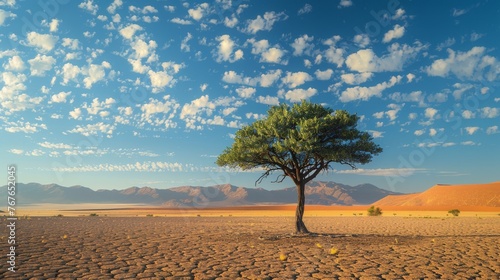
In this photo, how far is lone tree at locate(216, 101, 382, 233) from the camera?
1702 cm

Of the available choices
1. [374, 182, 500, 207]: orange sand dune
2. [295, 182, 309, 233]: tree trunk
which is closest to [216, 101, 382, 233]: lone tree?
[295, 182, 309, 233]: tree trunk

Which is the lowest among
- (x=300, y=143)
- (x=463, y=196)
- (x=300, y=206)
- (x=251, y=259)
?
(x=463, y=196)

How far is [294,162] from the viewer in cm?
1886

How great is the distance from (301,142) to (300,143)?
0.14 meters

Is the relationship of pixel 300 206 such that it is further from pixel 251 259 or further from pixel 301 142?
pixel 251 259

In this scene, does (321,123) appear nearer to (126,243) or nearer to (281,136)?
(281,136)

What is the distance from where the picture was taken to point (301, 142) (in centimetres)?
1666

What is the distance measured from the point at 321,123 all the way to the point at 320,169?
3273 millimetres

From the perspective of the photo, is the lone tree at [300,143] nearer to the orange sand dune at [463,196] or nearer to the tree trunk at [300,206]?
the tree trunk at [300,206]

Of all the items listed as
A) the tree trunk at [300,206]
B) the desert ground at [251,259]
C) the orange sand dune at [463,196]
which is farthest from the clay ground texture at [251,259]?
the orange sand dune at [463,196]

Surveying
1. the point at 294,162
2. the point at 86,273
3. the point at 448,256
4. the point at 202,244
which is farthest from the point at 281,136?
the point at 86,273

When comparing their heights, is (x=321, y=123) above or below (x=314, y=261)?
above

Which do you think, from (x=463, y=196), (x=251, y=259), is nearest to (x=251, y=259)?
(x=251, y=259)

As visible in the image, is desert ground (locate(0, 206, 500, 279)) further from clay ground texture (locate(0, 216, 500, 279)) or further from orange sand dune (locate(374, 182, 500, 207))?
orange sand dune (locate(374, 182, 500, 207))
